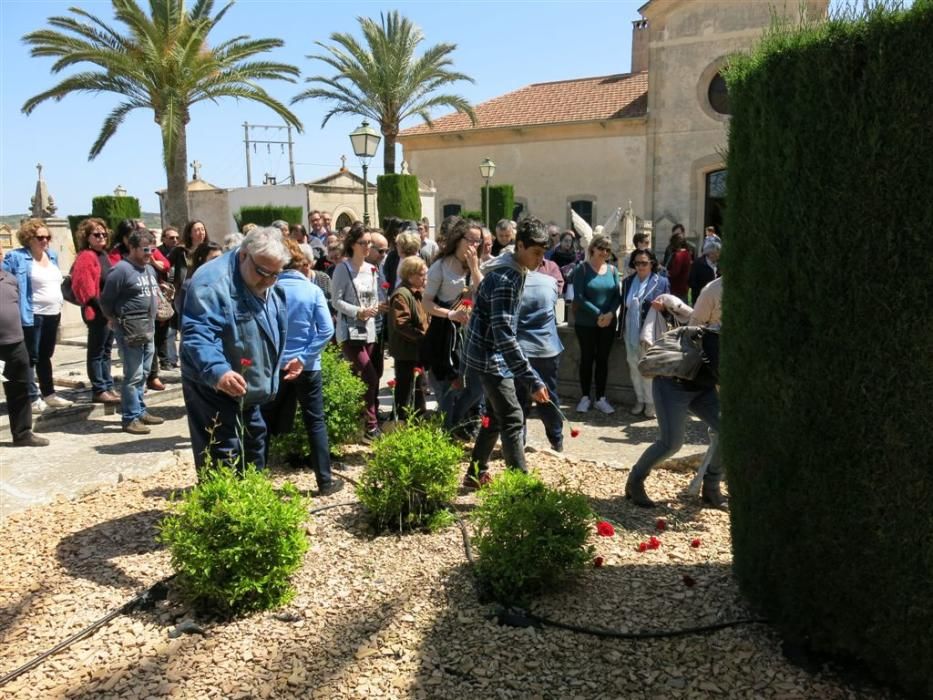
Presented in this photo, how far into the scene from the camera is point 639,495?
492 centimetres

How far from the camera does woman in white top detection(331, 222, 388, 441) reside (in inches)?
260

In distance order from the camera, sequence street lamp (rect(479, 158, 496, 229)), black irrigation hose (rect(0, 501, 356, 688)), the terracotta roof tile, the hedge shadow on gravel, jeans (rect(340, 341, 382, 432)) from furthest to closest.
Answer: the terracotta roof tile, street lamp (rect(479, 158, 496, 229)), jeans (rect(340, 341, 382, 432)), the hedge shadow on gravel, black irrigation hose (rect(0, 501, 356, 688))

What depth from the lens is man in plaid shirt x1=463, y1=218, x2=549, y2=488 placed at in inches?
181

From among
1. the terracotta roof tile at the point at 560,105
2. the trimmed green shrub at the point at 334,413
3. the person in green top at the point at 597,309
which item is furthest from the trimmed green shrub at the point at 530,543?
the terracotta roof tile at the point at 560,105

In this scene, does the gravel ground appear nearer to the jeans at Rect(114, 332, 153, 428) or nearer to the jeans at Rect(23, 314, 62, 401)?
the jeans at Rect(114, 332, 153, 428)

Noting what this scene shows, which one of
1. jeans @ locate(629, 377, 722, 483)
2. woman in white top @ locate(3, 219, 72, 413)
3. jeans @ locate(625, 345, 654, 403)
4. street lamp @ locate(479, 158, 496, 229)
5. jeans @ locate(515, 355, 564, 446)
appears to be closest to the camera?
jeans @ locate(629, 377, 722, 483)

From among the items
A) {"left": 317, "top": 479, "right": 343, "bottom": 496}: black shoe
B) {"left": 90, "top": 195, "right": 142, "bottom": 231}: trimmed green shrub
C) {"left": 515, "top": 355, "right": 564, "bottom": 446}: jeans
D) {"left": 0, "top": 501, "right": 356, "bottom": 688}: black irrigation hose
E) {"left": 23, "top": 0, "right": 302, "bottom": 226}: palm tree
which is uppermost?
{"left": 23, "top": 0, "right": 302, "bottom": 226}: palm tree

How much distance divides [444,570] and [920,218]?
2.61 m

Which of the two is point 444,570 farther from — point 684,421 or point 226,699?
point 684,421

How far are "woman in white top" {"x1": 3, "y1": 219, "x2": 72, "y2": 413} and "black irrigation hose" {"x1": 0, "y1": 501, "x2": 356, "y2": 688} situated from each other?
15.8 feet

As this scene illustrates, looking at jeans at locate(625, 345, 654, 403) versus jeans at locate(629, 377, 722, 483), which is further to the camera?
jeans at locate(625, 345, 654, 403)

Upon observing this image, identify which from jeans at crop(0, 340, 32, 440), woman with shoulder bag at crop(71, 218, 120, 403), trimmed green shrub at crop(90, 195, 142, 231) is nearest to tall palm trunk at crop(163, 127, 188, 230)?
trimmed green shrub at crop(90, 195, 142, 231)

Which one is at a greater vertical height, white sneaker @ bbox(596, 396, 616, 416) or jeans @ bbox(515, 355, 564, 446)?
jeans @ bbox(515, 355, 564, 446)

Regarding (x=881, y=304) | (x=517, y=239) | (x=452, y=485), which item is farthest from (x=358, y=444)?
(x=881, y=304)
